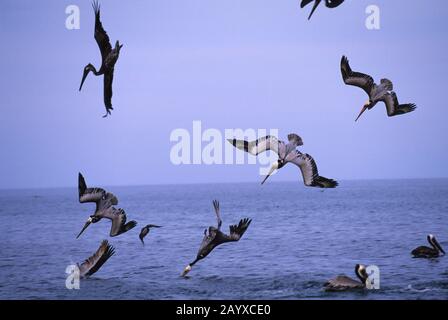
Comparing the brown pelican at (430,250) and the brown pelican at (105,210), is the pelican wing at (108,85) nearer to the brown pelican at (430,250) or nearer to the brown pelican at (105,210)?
the brown pelican at (105,210)

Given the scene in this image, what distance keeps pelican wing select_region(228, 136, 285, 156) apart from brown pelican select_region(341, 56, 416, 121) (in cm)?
237

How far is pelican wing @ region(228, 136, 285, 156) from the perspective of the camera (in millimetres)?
18500

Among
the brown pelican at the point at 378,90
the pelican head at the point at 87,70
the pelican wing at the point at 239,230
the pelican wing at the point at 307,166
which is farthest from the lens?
the pelican head at the point at 87,70

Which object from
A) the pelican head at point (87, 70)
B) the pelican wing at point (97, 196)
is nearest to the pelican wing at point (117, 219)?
the pelican wing at point (97, 196)

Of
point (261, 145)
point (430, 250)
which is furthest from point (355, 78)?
point (430, 250)

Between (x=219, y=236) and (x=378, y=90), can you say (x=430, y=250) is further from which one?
(x=219, y=236)

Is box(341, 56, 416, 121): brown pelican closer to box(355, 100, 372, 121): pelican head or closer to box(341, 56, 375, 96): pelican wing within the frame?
box(341, 56, 375, 96): pelican wing

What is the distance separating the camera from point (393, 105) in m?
20.1

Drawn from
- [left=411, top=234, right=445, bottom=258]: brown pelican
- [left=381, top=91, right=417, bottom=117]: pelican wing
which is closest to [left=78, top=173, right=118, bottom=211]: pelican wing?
[left=381, top=91, right=417, bottom=117]: pelican wing

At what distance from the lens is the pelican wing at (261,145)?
18.5 meters

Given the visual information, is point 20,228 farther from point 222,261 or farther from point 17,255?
point 222,261

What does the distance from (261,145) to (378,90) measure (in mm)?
3776
